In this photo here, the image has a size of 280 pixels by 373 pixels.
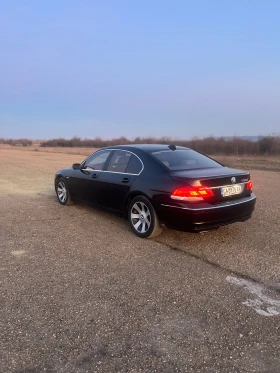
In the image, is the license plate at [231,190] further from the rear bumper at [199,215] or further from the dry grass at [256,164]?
the dry grass at [256,164]

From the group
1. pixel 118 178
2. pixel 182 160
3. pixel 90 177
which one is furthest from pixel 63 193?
pixel 182 160

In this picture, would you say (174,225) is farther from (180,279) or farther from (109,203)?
(109,203)

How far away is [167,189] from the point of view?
16.4 ft

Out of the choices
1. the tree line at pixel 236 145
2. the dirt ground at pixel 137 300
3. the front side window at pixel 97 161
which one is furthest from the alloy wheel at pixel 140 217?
the tree line at pixel 236 145

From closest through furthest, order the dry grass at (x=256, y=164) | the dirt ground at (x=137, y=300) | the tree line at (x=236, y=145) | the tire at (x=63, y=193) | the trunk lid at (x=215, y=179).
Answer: the dirt ground at (x=137, y=300) < the trunk lid at (x=215, y=179) < the tire at (x=63, y=193) < the dry grass at (x=256, y=164) < the tree line at (x=236, y=145)

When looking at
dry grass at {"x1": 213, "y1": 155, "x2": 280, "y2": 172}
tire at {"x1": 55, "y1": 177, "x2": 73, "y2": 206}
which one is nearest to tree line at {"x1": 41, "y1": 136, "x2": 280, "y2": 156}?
dry grass at {"x1": 213, "y1": 155, "x2": 280, "y2": 172}

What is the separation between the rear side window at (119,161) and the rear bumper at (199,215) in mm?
1323

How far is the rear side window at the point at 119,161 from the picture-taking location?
6062mm

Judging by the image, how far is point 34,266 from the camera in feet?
14.4

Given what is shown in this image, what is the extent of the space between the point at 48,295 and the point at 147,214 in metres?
2.18

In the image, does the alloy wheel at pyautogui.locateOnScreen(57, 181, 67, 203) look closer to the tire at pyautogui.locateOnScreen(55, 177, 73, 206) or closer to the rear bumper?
the tire at pyautogui.locateOnScreen(55, 177, 73, 206)

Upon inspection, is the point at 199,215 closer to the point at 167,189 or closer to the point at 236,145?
the point at 167,189

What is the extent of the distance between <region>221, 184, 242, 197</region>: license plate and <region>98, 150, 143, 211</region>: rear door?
139 centimetres

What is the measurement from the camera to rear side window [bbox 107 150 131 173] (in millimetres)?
6062
